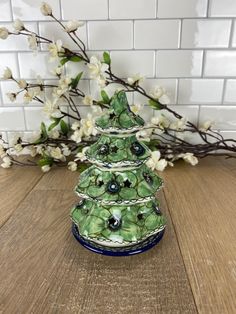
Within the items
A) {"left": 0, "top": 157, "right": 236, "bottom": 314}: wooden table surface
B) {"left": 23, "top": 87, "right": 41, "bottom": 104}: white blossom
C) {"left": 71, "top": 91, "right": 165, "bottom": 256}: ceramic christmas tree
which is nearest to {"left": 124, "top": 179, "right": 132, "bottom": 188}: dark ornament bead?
{"left": 71, "top": 91, "right": 165, "bottom": 256}: ceramic christmas tree

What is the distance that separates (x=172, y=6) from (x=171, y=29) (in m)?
0.06

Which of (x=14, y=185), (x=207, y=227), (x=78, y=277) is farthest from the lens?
(x=14, y=185)

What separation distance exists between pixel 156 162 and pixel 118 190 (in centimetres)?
35

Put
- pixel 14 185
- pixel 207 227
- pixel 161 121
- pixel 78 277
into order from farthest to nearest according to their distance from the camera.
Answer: pixel 161 121 → pixel 14 185 → pixel 207 227 → pixel 78 277

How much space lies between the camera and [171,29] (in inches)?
31.7

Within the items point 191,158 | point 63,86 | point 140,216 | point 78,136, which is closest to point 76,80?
point 63,86

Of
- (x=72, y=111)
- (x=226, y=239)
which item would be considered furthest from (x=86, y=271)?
(x=72, y=111)

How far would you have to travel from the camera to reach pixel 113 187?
434 millimetres

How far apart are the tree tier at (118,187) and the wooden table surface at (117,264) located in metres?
0.09

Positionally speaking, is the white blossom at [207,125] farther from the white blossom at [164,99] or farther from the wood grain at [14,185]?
the wood grain at [14,185]

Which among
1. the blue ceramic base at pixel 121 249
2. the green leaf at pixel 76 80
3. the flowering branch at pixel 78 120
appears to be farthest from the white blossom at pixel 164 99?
the blue ceramic base at pixel 121 249

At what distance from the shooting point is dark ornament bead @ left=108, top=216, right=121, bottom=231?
44 cm

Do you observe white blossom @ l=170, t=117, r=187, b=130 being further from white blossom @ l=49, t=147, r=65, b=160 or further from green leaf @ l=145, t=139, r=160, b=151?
white blossom @ l=49, t=147, r=65, b=160

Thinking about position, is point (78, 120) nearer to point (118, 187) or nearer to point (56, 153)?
point (56, 153)
